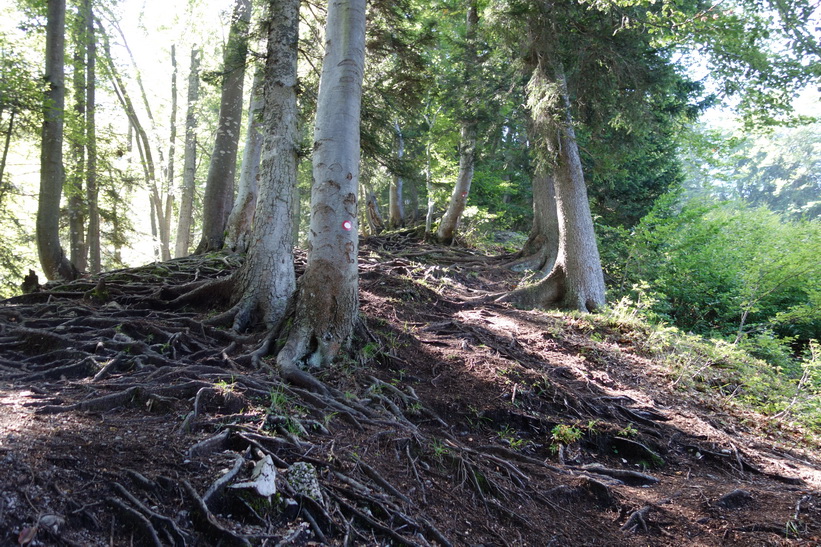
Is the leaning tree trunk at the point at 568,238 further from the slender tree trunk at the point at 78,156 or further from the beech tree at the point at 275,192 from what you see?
the slender tree trunk at the point at 78,156

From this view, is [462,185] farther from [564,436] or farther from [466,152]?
[564,436]

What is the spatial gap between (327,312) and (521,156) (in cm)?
823

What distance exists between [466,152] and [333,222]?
298 inches

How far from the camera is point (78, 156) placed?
1077 centimetres

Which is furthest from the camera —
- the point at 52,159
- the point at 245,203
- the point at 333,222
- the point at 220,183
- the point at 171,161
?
the point at 171,161

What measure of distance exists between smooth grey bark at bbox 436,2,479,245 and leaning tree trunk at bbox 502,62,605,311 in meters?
2.14

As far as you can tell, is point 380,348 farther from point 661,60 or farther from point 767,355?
point 767,355

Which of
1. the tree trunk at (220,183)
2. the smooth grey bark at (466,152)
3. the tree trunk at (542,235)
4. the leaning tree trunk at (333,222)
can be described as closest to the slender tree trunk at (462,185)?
the smooth grey bark at (466,152)

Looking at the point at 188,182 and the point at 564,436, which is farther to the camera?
the point at 188,182

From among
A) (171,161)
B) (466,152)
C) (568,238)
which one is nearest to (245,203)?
(466,152)

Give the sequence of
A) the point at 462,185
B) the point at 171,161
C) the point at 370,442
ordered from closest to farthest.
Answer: the point at 370,442
the point at 462,185
the point at 171,161

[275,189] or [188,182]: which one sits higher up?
[188,182]

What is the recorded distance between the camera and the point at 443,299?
813cm

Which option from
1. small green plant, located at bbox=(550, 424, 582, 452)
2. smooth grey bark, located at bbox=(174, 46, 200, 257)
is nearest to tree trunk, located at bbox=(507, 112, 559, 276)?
small green plant, located at bbox=(550, 424, 582, 452)
